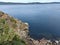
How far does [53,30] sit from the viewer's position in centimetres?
1163

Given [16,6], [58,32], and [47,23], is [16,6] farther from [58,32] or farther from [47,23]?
[58,32]

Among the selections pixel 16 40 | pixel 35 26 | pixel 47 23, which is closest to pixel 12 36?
pixel 16 40

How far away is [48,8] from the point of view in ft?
60.7

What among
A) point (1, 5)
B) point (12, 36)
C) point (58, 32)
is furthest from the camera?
point (1, 5)

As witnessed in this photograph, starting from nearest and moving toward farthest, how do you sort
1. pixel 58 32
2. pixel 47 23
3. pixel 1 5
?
pixel 58 32
pixel 47 23
pixel 1 5

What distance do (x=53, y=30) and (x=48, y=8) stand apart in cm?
702

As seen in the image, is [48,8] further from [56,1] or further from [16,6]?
[16,6]

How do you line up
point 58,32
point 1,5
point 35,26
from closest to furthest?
1. point 58,32
2. point 35,26
3. point 1,5

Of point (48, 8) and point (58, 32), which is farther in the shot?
point (48, 8)

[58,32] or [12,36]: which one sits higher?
[12,36]

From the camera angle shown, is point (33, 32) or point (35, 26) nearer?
point (33, 32)

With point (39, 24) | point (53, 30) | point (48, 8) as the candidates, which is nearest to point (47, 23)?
point (39, 24)

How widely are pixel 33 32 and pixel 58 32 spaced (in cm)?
112

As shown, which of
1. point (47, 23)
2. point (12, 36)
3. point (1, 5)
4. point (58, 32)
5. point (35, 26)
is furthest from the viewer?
point (1, 5)
